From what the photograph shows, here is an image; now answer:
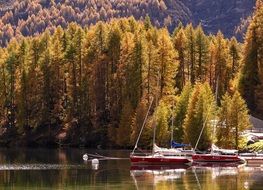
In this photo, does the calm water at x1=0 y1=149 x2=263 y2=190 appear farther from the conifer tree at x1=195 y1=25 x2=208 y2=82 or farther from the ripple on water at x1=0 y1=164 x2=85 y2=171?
the conifer tree at x1=195 y1=25 x2=208 y2=82

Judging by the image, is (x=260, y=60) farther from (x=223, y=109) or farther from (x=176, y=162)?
(x=176, y=162)

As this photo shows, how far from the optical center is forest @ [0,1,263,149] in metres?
121

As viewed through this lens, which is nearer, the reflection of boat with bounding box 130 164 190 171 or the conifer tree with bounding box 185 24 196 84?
the reflection of boat with bounding box 130 164 190 171

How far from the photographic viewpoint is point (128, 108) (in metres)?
120

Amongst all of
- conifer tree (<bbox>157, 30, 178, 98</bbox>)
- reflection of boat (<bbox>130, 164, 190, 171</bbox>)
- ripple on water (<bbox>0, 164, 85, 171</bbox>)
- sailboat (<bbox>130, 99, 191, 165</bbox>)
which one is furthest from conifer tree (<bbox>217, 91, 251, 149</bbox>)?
ripple on water (<bbox>0, 164, 85, 171</bbox>)

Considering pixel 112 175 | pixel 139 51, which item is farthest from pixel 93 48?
pixel 112 175

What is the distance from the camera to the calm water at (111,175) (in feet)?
211

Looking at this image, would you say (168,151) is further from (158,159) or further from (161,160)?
(158,159)

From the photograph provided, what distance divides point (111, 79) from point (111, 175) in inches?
2317

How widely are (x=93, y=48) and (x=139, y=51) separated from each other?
13348 mm

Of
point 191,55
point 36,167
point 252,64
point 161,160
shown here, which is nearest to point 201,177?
point 161,160

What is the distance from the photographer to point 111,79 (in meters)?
131

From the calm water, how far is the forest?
2542 cm

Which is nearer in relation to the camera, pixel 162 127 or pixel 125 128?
pixel 162 127
